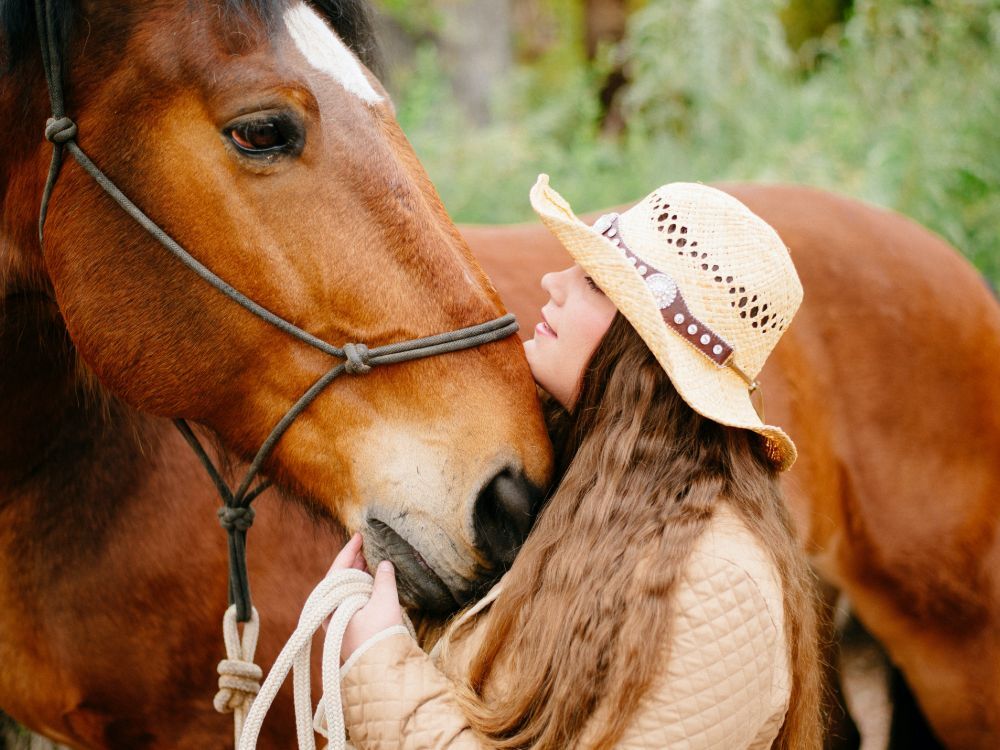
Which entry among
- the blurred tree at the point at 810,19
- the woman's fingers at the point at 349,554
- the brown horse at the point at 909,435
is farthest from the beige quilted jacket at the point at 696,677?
the blurred tree at the point at 810,19

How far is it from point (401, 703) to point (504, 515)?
323mm

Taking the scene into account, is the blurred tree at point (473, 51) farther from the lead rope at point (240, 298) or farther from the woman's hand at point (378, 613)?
the woman's hand at point (378, 613)

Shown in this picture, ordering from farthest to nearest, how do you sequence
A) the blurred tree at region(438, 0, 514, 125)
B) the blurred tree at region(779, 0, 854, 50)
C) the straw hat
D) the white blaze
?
1. the blurred tree at region(779, 0, 854, 50)
2. the blurred tree at region(438, 0, 514, 125)
3. the white blaze
4. the straw hat

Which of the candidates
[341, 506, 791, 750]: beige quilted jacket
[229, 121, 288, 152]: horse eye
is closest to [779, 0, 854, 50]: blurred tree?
[229, 121, 288, 152]: horse eye

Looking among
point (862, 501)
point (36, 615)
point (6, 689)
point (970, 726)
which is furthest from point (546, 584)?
point (970, 726)

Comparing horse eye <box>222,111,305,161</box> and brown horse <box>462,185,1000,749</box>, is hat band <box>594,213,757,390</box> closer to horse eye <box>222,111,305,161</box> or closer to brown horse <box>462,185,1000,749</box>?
horse eye <box>222,111,305,161</box>

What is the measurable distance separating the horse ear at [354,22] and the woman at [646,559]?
0.54m

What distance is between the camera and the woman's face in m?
1.55

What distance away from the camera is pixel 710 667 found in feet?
4.27

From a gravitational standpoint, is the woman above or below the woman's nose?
below

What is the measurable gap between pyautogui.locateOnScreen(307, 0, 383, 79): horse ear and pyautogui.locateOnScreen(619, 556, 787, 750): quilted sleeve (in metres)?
1.14

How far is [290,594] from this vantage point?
2.02 meters

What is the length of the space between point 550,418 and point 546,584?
1.30 feet

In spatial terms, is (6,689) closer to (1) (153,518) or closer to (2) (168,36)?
(1) (153,518)
